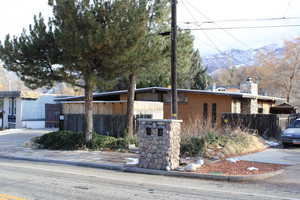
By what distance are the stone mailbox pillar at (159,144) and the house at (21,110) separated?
817 inches

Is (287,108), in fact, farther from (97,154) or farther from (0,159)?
(0,159)

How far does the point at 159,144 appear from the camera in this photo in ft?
38.9

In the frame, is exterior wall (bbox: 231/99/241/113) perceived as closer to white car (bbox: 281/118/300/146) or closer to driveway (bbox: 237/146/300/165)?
white car (bbox: 281/118/300/146)

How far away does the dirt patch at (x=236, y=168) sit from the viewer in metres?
11.0

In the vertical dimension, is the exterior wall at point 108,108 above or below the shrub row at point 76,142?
above

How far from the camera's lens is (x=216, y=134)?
16266 millimetres

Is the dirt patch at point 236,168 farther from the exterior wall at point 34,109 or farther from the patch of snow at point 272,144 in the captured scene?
the exterior wall at point 34,109

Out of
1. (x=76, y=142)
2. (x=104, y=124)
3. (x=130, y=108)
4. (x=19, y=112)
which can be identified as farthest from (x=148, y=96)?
(x=19, y=112)

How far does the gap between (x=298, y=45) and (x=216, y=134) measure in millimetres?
35602

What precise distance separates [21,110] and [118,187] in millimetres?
23509

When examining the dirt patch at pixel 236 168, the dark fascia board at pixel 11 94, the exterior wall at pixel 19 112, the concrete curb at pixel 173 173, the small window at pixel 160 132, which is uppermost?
the dark fascia board at pixel 11 94

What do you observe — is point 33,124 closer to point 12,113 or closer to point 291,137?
point 12,113

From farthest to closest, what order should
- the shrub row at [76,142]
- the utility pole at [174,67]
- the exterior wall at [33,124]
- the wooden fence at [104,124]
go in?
the exterior wall at [33,124], the wooden fence at [104,124], the shrub row at [76,142], the utility pole at [174,67]

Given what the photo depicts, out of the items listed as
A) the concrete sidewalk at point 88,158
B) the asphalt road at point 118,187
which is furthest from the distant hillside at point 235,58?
the asphalt road at point 118,187
